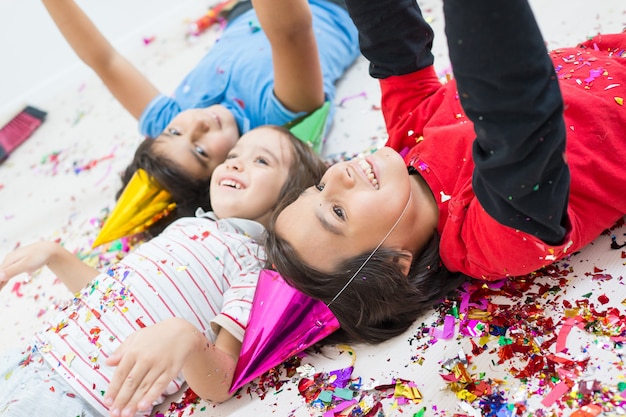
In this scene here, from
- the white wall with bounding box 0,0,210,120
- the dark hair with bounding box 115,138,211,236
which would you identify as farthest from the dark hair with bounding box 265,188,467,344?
the white wall with bounding box 0,0,210,120

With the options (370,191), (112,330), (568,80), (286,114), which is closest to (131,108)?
(286,114)

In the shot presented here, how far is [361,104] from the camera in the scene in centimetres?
Result: 153

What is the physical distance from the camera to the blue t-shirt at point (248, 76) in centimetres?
152

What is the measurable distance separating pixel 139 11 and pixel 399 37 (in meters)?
1.56

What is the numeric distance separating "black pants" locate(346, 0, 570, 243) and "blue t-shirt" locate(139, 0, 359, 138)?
842 millimetres

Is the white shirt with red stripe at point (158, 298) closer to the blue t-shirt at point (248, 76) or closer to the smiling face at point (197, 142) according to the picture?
the smiling face at point (197, 142)

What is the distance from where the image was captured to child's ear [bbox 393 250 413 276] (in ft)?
3.07

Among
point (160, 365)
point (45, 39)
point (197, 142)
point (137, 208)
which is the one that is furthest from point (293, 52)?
point (45, 39)

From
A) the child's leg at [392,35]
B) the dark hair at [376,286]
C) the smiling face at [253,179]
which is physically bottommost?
the dark hair at [376,286]

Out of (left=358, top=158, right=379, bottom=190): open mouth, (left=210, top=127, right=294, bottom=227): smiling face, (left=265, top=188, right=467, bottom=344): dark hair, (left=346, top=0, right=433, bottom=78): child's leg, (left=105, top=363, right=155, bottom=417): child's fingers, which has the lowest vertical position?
(left=265, top=188, right=467, bottom=344): dark hair

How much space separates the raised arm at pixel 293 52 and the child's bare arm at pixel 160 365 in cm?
69

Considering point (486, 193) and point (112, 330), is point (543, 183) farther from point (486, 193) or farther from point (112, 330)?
point (112, 330)

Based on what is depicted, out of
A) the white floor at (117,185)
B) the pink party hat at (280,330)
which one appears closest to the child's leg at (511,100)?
the white floor at (117,185)

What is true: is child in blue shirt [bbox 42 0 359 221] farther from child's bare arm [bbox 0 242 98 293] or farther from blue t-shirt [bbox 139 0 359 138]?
child's bare arm [bbox 0 242 98 293]
